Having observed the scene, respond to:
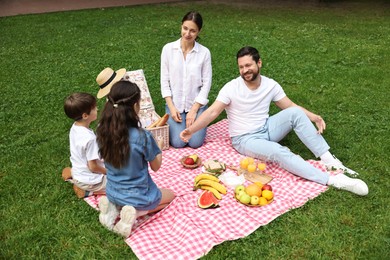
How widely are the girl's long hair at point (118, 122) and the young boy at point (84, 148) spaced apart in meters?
0.45

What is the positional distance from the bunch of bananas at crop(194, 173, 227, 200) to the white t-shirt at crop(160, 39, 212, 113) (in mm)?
1225

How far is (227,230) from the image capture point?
391cm

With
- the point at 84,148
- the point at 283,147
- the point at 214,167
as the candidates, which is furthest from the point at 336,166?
the point at 84,148

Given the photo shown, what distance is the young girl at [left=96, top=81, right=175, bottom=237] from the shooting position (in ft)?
11.6

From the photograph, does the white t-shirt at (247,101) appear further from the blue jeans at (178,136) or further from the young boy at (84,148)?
the young boy at (84,148)

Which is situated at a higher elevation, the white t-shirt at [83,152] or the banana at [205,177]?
the white t-shirt at [83,152]

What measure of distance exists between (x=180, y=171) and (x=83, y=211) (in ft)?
4.22

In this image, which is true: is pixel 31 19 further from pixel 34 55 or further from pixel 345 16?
pixel 345 16

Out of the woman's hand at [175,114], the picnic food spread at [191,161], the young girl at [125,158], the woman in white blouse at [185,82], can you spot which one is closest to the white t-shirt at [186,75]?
the woman in white blouse at [185,82]

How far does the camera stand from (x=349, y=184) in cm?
439

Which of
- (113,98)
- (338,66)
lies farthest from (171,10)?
(113,98)

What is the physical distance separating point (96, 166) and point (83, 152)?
0.19m

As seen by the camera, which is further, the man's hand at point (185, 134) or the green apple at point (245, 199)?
the man's hand at point (185, 134)

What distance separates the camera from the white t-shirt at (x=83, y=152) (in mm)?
4023
